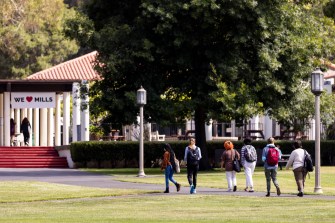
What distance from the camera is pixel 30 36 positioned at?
92750 millimetres

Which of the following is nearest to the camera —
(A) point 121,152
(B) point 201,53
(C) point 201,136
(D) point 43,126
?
(B) point 201,53

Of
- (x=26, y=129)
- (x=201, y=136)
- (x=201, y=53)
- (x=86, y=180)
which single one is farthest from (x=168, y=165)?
(x=26, y=129)

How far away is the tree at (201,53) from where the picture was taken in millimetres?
46656

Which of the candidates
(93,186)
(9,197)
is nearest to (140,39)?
(93,186)

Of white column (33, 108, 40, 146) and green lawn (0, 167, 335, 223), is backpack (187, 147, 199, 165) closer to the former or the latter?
green lawn (0, 167, 335, 223)

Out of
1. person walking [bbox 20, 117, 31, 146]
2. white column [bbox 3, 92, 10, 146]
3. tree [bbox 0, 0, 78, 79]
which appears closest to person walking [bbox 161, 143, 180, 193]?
white column [bbox 3, 92, 10, 146]

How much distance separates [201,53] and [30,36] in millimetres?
46546

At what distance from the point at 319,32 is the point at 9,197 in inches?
882

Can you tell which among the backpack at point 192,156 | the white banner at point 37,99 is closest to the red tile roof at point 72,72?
the white banner at point 37,99

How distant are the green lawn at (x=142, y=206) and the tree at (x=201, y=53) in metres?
11.2

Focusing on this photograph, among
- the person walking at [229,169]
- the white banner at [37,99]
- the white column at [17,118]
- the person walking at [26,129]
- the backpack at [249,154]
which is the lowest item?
the person walking at [229,169]

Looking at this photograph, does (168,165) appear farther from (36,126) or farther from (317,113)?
(36,126)

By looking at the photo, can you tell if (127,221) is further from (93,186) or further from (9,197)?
(93,186)

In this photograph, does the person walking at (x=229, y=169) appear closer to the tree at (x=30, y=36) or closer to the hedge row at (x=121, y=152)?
the hedge row at (x=121, y=152)
